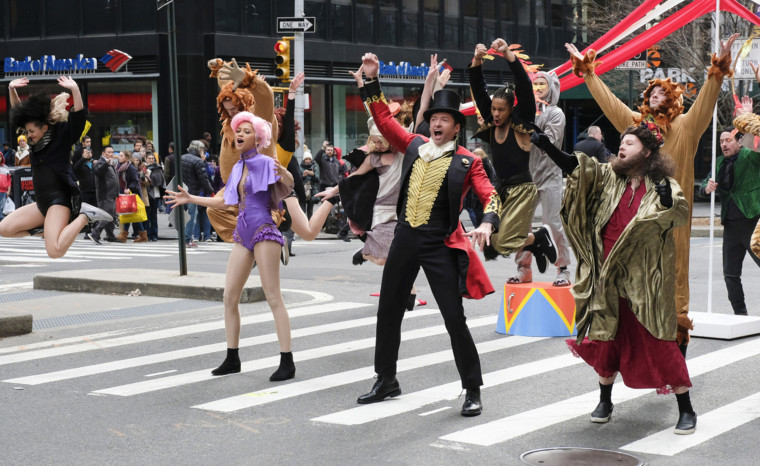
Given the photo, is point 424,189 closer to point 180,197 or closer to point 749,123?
point 180,197

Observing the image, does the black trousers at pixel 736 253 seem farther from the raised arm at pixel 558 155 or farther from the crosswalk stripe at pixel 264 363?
the raised arm at pixel 558 155

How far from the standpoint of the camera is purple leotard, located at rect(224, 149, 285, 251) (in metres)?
8.04

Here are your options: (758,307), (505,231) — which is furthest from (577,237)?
(758,307)

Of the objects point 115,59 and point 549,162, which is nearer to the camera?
point 549,162

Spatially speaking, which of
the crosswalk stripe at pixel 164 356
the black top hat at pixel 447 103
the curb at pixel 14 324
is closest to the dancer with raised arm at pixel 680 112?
the black top hat at pixel 447 103

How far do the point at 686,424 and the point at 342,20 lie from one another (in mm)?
29811

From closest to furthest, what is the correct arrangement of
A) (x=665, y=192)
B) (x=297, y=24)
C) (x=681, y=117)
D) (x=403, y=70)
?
(x=665, y=192), (x=681, y=117), (x=297, y=24), (x=403, y=70)

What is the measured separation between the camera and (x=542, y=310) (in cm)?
1009

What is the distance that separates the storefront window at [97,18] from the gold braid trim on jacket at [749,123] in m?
27.5

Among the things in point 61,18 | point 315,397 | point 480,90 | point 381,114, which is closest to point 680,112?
point 480,90

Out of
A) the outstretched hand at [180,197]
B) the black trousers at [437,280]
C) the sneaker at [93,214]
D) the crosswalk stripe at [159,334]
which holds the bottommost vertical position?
the crosswalk stripe at [159,334]

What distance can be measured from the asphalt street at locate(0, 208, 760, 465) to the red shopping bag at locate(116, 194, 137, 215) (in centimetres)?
937

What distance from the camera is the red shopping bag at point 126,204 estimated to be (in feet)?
69.9

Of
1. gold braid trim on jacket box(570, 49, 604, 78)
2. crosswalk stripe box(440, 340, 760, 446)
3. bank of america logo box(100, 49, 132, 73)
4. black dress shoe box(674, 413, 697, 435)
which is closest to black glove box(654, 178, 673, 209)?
black dress shoe box(674, 413, 697, 435)
